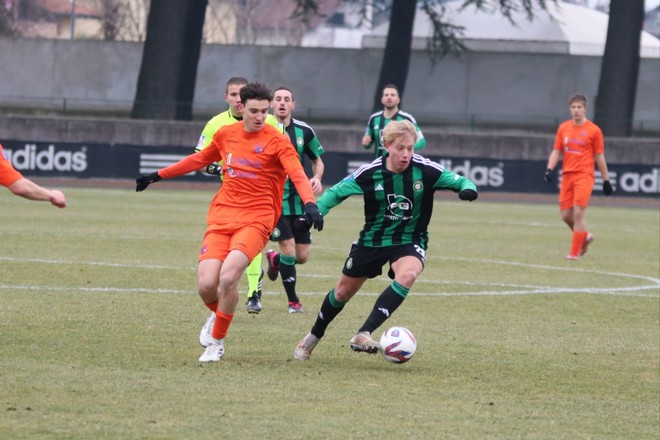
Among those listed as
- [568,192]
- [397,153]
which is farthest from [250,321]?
[568,192]

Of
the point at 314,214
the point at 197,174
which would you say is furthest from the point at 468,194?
the point at 197,174

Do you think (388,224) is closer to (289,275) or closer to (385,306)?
(385,306)

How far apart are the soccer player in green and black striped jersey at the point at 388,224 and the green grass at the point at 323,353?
0.35 metres

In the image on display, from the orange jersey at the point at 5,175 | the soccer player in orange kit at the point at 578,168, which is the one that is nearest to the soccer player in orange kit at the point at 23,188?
the orange jersey at the point at 5,175

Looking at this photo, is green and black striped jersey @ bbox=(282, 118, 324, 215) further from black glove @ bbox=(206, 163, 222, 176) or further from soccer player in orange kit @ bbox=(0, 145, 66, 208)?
soccer player in orange kit @ bbox=(0, 145, 66, 208)

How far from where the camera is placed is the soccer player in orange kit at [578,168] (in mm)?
17656

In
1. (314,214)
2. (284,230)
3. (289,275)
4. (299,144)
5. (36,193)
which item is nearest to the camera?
(36,193)

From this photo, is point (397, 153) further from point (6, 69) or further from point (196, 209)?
point (6, 69)

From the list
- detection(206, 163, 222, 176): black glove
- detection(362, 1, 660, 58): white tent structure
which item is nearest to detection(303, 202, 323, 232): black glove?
detection(206, 163, 222, 176): black glove

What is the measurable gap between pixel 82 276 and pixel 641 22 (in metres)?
27.9

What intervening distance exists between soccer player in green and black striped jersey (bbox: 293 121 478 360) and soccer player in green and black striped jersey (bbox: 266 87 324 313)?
2.60 metres

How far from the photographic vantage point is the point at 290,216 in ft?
39.5

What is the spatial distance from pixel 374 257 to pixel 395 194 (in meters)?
0.45

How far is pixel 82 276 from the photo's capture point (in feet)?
43.0
